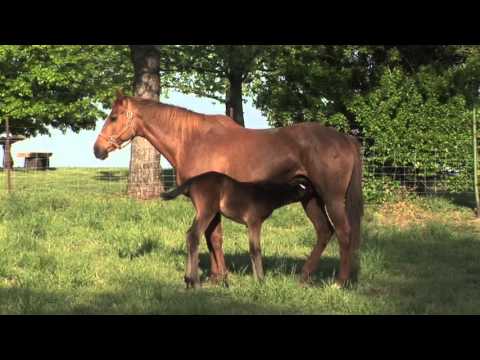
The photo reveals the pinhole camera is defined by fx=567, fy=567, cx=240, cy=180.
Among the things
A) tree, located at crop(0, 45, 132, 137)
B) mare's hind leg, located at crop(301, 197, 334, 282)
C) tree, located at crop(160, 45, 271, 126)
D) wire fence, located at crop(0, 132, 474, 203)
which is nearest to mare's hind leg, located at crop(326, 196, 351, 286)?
mare's hind leg, located at crop(301, 197, 334, 282)

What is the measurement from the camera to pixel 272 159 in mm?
6457

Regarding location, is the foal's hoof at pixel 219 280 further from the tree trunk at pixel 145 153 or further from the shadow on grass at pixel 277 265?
the tree trunk at pixel 145 153

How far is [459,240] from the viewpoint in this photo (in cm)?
916

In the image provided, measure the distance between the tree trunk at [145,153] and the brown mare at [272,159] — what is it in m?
6.59

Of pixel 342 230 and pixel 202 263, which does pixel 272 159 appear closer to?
pixel 342 230

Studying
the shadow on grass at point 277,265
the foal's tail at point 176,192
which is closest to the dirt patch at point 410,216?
the shadow on grass at point 277,265

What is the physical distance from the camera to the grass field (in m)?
5.40

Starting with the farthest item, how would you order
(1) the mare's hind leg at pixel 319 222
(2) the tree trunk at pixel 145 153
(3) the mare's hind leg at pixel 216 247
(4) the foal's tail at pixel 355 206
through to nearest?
(2) the tree trunk at pixel 145 153 → (1) the mare's hind leg at pixel 319 222 → (3) the mare's hind leg at pixel 216 247 → (4) the foal's tail at pixel 355 206

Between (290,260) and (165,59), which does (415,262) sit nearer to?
(290,260)

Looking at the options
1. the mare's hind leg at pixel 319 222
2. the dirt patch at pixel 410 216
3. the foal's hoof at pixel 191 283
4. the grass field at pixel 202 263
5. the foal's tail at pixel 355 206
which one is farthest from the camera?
the dirt patch at pixel 410 216

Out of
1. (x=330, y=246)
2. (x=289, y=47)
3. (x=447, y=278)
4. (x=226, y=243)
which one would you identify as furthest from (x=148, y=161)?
(x=447, y=278)

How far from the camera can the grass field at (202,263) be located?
540 cm

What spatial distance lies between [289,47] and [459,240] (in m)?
6.87

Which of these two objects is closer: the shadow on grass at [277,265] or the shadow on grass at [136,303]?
the shadow on grass at [136,303]
